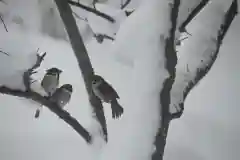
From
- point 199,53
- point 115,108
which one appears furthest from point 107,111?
point 199,53

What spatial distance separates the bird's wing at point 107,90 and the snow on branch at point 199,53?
0.62ft

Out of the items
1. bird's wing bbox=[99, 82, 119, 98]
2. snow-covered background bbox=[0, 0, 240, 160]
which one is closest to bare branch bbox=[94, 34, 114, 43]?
snow-covered background bbox=[0, 0, 240, 160]

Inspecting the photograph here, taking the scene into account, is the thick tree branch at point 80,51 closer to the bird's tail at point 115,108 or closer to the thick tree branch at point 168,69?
the bird's tail at point 115,108

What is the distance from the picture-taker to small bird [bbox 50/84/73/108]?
42.8 inches

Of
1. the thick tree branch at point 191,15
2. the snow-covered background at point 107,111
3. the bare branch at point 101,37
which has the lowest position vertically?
the snow-covered background at point 107,111

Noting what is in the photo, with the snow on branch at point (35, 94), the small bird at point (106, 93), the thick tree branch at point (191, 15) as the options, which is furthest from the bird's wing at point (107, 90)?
the thick tree branch at point (191, 15)

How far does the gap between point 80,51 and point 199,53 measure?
379 millimetres

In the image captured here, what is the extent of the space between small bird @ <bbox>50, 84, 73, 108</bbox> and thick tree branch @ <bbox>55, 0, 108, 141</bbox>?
0.06 metres

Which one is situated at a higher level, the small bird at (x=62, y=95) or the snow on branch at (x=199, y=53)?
the snow on branch at (x=199, y=53)

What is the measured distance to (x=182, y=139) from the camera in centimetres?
113

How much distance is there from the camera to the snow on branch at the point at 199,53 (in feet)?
3.71

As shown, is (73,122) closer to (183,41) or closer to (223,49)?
(183,41)

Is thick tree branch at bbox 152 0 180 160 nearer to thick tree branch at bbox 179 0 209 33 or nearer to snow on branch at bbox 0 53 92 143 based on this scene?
thick tree branch at bbox 179 0 209 33

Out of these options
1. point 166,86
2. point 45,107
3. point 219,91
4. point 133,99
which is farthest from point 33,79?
point 219,91
